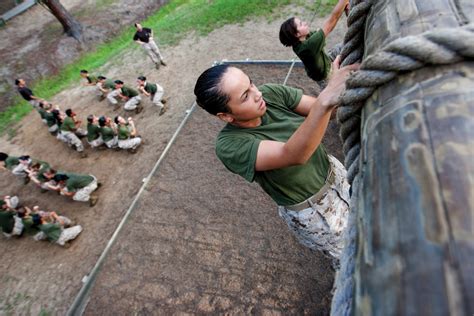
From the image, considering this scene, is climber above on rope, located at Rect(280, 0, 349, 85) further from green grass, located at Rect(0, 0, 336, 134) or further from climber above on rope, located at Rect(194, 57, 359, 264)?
green grass, located at Rect(0, 0, 336, 134)

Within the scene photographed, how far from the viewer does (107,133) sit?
6.88 metres

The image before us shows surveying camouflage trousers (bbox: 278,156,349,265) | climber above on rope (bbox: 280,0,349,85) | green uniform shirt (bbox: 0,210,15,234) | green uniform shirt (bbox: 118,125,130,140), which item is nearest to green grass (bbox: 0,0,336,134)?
green uniform shirt (bbox: 118,125,130,140)

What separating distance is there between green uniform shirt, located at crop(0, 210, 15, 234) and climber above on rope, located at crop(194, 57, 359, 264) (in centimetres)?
593

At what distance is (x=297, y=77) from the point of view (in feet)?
20.4

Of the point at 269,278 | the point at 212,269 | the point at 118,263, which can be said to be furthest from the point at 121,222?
the point at 269,278

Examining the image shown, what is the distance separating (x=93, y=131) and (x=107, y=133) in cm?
39

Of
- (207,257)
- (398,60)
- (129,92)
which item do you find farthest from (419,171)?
(129,92)

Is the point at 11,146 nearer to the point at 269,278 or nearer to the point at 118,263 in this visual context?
the point at 118,263

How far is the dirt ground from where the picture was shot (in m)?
3.78

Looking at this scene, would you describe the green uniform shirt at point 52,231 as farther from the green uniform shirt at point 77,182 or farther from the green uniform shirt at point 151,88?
the green uniform shirt at point 151,88

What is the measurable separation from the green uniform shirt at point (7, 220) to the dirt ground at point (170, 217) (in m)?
0.39

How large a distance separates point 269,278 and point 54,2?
12.7 meters

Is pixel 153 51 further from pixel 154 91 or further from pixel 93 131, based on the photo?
pixel 93 131

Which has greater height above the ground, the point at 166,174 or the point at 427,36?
the point at 427,36
